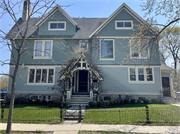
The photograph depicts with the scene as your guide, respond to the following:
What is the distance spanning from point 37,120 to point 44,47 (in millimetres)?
10439

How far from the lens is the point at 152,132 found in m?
6.64

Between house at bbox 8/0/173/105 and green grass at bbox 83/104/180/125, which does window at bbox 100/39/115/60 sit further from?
green grass at bbox 83/104/180/125

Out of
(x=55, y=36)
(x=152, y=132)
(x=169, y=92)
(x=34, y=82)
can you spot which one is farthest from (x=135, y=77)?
(x=34, y=82)

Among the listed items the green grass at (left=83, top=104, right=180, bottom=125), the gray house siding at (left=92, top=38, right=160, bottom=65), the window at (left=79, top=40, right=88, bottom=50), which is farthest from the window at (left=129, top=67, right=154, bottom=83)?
the green grass at (left=83, top=104, right=180, bottom=125)

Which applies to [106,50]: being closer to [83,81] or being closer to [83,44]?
[83,44]

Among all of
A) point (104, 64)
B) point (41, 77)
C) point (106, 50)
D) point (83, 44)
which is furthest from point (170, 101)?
point (41, 77)

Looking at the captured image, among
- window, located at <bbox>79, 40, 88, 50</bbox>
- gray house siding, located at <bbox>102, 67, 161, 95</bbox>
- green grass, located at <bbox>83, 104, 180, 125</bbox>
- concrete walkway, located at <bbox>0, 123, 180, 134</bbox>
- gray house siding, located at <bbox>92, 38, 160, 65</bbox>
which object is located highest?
window, located at <bbox>79, 40, 88, 50</bbox>

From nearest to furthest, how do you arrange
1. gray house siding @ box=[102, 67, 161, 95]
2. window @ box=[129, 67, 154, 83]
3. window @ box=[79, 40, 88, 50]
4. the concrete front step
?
the concrete front step
gray house siding @ box=[102, 67, 161, 95]
window @ box=[129, 67, 154, 83]
window @ box=[79, 40, 88, 50]

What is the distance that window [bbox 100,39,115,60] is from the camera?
16.1 m

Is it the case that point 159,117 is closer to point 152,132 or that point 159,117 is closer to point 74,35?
point 152,132

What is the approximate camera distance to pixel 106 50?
53.1ft

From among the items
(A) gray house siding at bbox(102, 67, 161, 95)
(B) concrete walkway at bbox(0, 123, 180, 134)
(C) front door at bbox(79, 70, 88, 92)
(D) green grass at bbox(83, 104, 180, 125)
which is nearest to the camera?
(B) concrete walkway at bbox(0, 123, 180, 134)

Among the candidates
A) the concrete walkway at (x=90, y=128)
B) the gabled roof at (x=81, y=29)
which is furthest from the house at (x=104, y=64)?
the concrete walkway at (x=90, y=128)

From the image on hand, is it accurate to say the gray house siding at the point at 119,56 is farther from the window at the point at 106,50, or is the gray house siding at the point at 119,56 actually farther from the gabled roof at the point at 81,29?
the gabled roof at the point at 81,29
